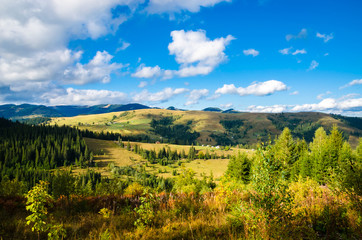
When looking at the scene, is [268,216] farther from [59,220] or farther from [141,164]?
[141,164]

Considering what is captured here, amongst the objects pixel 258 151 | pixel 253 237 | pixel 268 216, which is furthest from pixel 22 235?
pixel 258 151

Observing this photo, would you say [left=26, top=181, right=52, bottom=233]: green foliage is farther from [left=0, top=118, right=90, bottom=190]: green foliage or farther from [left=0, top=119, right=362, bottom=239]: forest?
[left=0, top=118, right=90, bottom=190]: green foliage

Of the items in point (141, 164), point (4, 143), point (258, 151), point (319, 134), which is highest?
point (258, 151)

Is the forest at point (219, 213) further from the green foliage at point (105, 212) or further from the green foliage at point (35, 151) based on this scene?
the green foliage at point (35, 151)

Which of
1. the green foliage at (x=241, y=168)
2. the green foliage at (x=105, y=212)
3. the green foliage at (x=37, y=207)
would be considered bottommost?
the green foliage at (x=241, y=168)

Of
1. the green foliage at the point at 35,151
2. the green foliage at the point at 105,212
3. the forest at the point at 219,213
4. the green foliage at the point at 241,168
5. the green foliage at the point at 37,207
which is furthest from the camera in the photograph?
the green foliage at the point at 35,151

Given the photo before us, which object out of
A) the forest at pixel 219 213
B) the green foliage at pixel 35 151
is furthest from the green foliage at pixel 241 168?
the green foliage at pixel 35 151

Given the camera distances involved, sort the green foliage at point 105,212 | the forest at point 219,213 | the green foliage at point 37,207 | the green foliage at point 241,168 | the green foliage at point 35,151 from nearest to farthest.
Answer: the green foliage at point 37,207 < the forest at point 219,213 < the green foliage at point 105,212 < the green foliage at point 241,168 < the green foliage at point 35,151

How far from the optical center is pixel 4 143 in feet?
545

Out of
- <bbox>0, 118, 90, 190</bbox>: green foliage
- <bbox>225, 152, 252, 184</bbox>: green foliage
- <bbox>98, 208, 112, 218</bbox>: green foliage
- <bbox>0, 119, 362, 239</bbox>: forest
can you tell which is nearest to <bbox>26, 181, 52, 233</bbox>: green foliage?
<bbox>0, 119, 362, 239</bbox>: forest

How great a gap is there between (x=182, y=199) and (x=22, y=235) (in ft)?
27.3

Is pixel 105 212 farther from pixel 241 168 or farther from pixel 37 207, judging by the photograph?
pixel 241 168

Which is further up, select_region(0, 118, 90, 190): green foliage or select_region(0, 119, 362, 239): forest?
select_region(0, 119, 362, 239): forest

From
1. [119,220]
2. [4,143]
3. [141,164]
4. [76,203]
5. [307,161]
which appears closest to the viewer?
[119,220]
